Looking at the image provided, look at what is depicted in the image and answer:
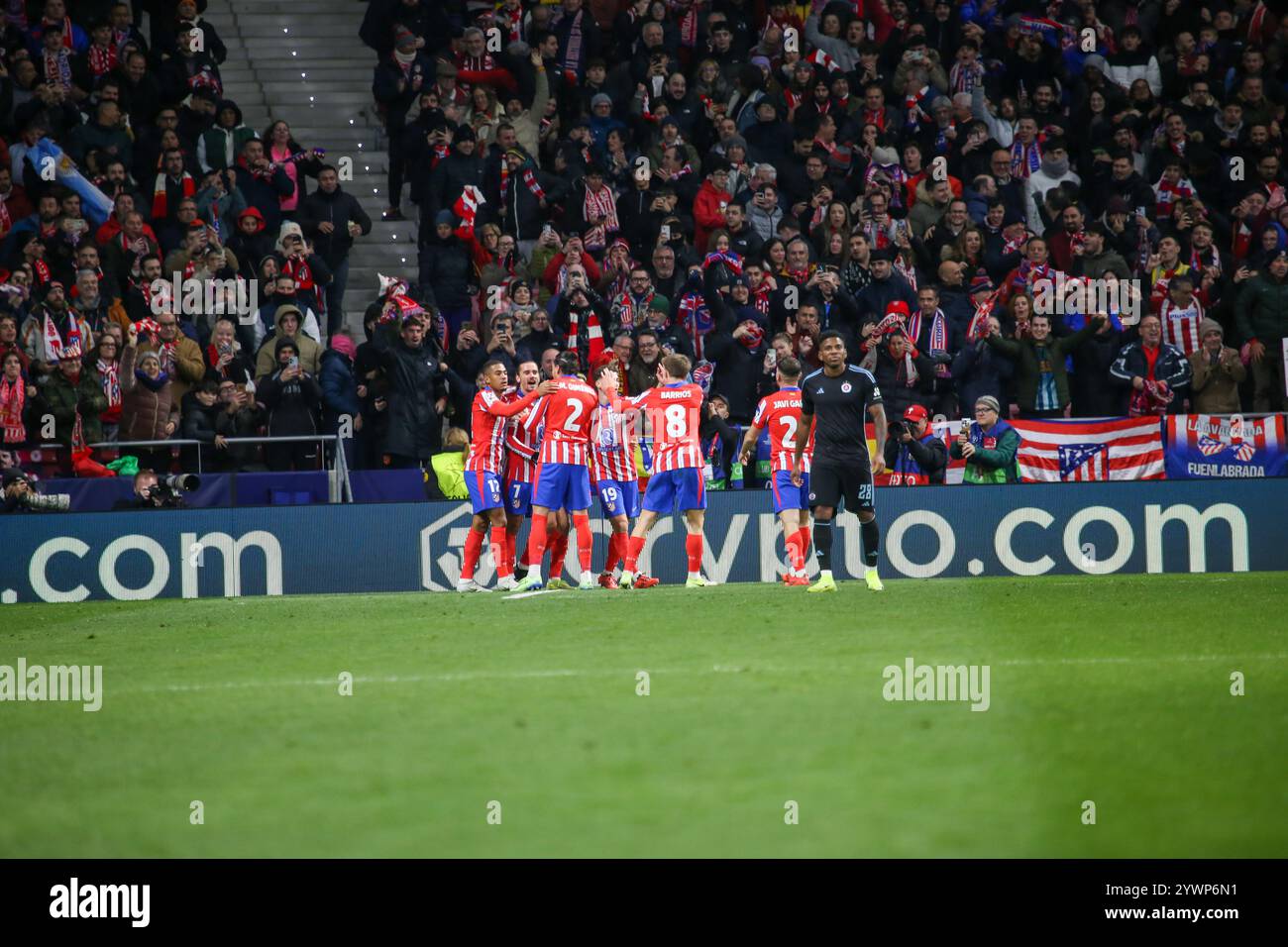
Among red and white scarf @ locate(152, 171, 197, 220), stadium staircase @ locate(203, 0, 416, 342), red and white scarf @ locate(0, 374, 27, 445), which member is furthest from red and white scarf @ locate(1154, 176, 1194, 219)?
red and white scarf @ locate(0, 374, 27, 445)

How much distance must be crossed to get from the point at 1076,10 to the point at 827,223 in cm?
550

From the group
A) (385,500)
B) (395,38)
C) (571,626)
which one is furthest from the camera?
(395,38)

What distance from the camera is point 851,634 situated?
32.6 feet

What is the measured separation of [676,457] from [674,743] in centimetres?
896

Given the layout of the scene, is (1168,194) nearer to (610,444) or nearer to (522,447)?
(610,444)

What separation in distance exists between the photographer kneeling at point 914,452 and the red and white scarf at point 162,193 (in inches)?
355

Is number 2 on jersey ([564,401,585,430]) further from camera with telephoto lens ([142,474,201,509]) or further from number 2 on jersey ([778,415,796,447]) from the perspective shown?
camera with telephoto lens ([142,474,201,509])

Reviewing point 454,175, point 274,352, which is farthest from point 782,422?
point 454,175

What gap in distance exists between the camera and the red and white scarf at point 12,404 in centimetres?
1711

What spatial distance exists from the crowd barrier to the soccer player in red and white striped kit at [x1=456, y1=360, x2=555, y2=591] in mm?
1872

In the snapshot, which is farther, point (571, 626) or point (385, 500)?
point (385, 500)

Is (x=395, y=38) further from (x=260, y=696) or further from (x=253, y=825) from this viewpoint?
(x=253, y=825)
